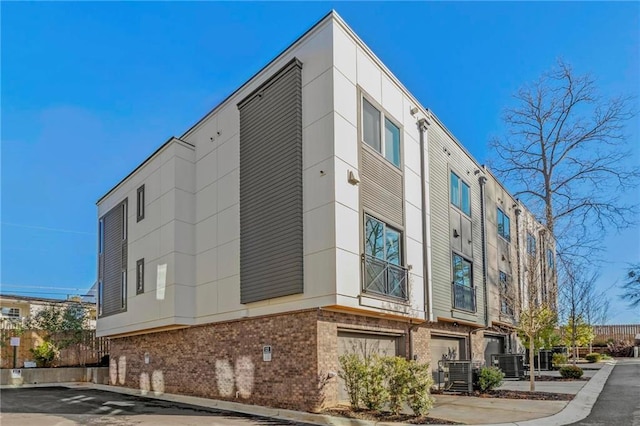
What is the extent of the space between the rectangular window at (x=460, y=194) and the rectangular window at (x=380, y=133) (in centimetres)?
492

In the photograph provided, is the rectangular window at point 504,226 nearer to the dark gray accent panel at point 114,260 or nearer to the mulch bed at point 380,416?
the mulch bed at point 380,416

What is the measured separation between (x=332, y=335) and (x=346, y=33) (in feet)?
24.4

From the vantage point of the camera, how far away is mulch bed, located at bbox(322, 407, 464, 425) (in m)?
10.8

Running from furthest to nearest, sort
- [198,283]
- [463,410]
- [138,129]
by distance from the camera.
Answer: [138,129]
[198,283]
[463,410]

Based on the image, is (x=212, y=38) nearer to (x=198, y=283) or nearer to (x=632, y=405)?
(x=198, y=283)

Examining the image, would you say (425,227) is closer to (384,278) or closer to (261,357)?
(384,278)

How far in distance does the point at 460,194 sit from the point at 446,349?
5.82m

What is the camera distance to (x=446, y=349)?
19.3m

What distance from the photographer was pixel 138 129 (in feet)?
123

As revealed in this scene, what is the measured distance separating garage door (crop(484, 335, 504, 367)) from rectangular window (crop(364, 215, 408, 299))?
1100 cm

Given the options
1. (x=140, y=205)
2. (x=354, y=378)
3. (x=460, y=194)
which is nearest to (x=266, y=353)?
(x=354, y=378)

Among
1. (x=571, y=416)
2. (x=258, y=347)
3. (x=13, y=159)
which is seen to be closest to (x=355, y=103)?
(x=258, y=347)

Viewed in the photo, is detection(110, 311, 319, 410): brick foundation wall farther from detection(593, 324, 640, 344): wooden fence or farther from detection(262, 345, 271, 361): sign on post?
detection(593, 324, 640, 344): wooden fence

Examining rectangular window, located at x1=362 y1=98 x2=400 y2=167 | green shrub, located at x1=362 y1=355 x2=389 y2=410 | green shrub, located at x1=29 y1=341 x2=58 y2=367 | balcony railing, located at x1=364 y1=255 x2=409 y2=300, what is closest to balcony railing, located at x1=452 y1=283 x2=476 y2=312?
balcony railing, located at x1=364 y1=255 x2=409 y2=300
